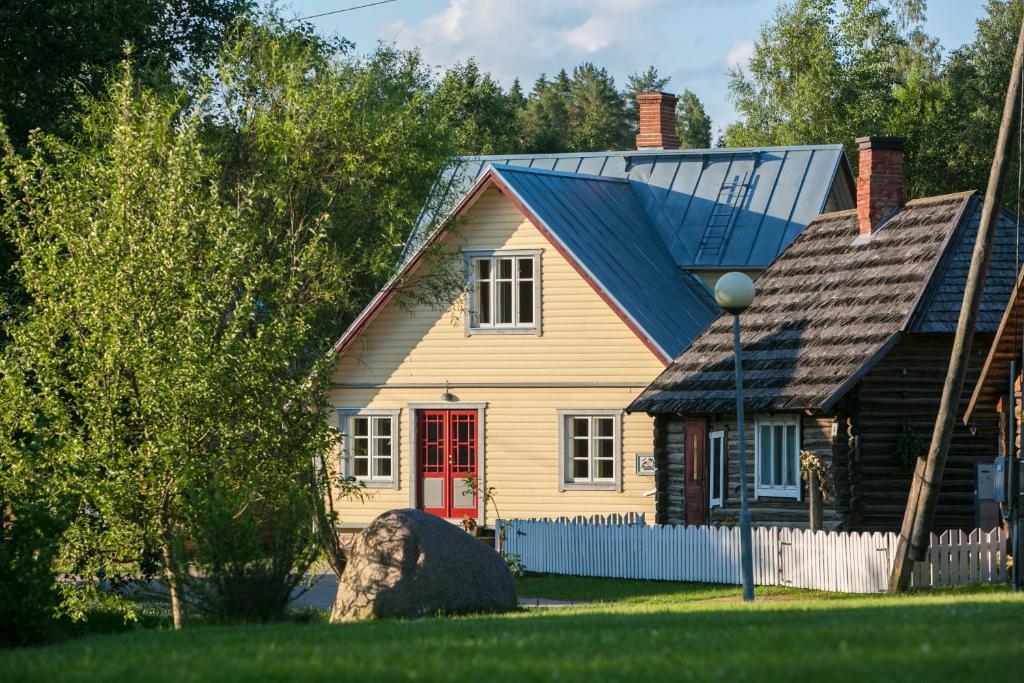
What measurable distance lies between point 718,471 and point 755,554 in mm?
4089

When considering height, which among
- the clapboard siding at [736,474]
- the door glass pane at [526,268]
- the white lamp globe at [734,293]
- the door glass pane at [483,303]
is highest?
the door glass pane at [526,268]

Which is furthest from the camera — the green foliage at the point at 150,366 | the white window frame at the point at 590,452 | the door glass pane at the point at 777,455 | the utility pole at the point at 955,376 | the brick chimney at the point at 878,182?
the white window frame at the point at 590,452

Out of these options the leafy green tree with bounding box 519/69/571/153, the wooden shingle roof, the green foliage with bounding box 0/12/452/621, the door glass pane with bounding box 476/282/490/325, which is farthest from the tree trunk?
the leafy green tree with bounding box 519/69/571/153

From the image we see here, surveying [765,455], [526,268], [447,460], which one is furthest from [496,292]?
[765,455]

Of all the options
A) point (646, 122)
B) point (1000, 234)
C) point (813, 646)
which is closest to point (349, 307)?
point (1000, 234)

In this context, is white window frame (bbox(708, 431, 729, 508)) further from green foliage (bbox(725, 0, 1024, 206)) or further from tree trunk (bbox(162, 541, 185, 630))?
green foliage (bbox(725, 0, 1024, 206))

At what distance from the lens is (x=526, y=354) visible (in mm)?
32312

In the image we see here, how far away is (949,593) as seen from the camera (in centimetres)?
2077

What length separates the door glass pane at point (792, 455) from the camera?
87.0ft

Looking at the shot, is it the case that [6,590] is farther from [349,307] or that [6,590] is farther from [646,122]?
[646,122]

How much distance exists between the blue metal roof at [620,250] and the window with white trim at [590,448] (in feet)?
6.85

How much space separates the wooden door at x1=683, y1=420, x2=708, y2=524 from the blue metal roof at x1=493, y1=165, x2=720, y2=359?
2.25m

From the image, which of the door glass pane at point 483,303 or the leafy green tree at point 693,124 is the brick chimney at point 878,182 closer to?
the door glass pane at point 483,303

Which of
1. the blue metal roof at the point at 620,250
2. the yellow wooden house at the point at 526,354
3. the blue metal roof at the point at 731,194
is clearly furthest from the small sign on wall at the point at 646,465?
the blue metal roof at the point at 731,194
